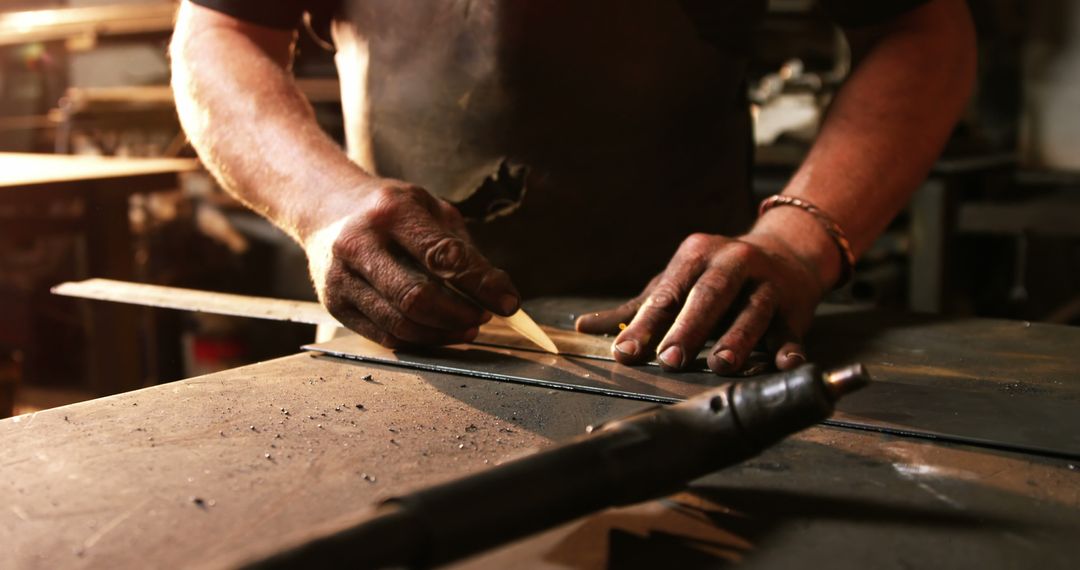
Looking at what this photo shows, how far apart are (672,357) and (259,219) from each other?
3400 millimetres

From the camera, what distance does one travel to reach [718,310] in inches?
39.5

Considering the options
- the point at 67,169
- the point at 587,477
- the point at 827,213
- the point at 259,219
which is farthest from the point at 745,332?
the point at 259,219

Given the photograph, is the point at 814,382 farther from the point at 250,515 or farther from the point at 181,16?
the point at 181,16

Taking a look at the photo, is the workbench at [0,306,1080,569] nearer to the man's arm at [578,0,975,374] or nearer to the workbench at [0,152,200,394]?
the man's arm at [578,0,975,374]

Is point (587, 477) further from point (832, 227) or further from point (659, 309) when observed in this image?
point (832, 227)

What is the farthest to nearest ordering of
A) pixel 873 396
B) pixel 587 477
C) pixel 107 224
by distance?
1. pixel 107 224
2. pixel 873 396
3. pixel 587 477

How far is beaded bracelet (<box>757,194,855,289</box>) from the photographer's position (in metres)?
1.25

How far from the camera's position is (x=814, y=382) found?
0.60 m

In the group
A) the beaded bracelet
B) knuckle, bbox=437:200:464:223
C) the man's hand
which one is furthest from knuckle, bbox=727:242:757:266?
knuckle, bbox=437:200:464:223

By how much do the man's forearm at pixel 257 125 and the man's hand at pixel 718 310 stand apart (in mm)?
379

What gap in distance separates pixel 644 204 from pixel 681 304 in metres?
0.42

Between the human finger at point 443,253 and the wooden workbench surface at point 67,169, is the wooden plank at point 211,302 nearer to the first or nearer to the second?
the human finger at point 443,253

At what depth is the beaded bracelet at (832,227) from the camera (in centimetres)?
125

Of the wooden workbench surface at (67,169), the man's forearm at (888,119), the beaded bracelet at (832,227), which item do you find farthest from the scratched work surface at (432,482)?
the wooden workbench surface at (67,169)
